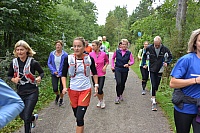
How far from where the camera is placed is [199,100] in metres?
2.96

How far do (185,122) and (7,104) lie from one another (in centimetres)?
231

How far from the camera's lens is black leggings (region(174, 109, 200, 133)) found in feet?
10.1

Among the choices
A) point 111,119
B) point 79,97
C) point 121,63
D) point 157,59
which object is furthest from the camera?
point 121,63

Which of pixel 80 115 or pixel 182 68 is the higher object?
pixel 182 68

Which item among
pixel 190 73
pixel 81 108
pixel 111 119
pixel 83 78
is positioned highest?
pixel 190 73

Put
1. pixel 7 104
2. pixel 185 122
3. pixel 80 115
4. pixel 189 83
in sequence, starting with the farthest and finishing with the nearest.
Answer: pixel 80 115, pixel 185 122, pixel 189 83, pixel 7 104

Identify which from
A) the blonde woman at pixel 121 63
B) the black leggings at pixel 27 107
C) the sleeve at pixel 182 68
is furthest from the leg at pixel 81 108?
the blonde woman at pixel 121 63

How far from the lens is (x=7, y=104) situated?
164 centimetres

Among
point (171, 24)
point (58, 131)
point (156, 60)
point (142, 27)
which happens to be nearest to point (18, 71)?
point (58, 131)


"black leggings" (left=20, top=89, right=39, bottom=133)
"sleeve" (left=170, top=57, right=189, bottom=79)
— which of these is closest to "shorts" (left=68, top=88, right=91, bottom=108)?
"black leggings" (left=20, top=89, right=39, bottom=133)

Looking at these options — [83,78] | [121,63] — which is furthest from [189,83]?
[121,63]

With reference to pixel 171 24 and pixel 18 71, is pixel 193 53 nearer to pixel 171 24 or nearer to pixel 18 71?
pixel 18 71

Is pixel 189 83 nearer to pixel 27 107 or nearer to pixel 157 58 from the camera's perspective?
pixel 27 107

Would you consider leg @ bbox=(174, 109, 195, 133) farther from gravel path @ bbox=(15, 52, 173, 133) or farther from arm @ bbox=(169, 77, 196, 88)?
gravel path @ bbox=(15, 52, 173, 133)
